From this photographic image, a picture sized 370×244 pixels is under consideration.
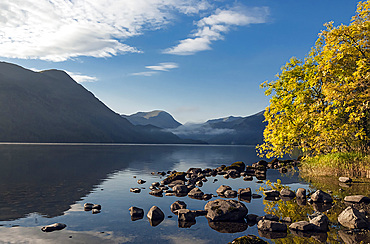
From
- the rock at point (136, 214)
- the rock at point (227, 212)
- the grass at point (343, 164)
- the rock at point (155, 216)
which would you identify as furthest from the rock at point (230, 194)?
the grass at point (343, 164)

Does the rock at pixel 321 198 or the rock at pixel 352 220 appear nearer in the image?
the rock at pixel 352 220

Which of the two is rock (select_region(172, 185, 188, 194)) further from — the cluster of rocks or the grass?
the grass

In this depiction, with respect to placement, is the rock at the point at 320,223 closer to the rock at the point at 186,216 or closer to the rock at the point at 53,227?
the rock at the point at 186,216

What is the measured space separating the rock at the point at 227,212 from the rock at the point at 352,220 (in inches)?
222

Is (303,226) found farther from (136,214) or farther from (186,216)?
(136,214)

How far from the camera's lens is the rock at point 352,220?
15.1m

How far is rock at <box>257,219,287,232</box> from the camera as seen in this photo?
15.3m

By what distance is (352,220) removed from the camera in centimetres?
1539

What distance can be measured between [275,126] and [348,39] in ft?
46.7

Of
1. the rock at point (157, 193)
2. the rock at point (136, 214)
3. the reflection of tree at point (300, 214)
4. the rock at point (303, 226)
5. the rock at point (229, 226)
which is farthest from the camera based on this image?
the rock at point (157, 193)

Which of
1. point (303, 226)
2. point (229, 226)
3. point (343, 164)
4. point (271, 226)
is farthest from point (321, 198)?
point (343, 164)

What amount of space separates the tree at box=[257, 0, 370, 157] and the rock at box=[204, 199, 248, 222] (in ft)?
47.0

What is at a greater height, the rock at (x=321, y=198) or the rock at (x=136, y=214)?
the rock at (x=321, y=198)

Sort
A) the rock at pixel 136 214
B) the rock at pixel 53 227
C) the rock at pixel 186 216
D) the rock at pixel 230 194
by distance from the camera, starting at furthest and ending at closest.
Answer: the rock at pixel 230 194
the rock at pixel 136 214
the rock at pixel 186 216
the rock at pixel 53 227
